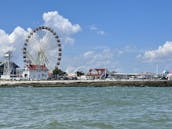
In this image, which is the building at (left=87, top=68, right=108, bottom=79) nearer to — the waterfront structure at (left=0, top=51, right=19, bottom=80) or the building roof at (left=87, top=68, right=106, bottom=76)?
the building roof at (left=87, top=68, right=106, bottom=76)

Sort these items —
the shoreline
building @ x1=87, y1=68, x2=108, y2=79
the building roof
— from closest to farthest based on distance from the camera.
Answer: the shoreline
building @ x1=87, y1=68, x2=108, y2=79
the building roof

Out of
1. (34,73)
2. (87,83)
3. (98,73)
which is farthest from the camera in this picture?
(98,73)

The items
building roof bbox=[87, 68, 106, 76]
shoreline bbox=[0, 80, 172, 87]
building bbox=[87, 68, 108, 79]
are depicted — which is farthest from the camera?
building roof bbox=[87, 68, 106, 76]

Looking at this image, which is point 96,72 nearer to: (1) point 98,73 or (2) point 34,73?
(1) point 98,73

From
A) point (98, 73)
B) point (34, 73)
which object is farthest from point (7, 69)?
point (98, 73)

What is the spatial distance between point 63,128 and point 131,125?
3.03 metres

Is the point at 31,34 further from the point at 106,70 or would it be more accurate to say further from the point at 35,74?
the point at 106,70

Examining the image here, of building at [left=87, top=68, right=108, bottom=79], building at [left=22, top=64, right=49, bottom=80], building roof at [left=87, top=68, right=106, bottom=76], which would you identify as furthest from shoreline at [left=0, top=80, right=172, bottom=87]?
building roof at [left=87, top=68, right=106, bottom=76]

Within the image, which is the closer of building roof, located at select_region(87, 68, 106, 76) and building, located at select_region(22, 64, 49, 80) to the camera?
building, located at select_region(22, 64, 49, 80)

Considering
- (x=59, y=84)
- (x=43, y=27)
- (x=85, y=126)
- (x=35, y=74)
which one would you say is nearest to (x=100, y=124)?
(x=85, y=126)

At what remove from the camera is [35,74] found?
5886 inches

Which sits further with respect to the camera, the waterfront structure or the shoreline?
the waterfront structure

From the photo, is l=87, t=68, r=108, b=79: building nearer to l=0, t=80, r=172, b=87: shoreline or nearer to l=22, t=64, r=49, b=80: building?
l=22, t=64, r=49, b=80: building

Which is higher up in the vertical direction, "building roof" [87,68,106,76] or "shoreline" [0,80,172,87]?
"building roof" [87,68,106,76]
